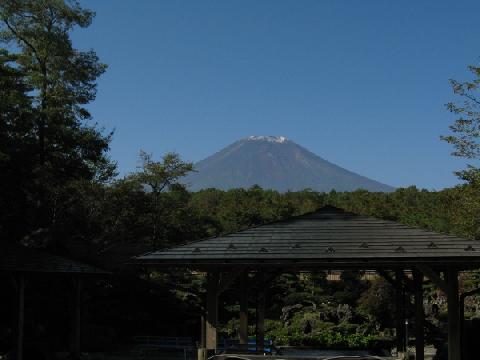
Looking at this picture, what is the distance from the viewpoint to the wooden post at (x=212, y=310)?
12.1 meters

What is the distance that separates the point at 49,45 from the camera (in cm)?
2422

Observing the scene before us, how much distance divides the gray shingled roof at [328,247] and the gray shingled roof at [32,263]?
11.8 feet

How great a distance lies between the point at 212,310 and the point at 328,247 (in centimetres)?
264

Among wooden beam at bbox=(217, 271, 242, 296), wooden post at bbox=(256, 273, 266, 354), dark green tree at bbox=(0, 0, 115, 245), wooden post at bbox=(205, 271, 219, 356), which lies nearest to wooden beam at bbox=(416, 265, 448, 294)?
wooden beam at bbox=(217, 271, 242, 296)

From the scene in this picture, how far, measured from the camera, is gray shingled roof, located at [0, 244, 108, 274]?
14.3 meters

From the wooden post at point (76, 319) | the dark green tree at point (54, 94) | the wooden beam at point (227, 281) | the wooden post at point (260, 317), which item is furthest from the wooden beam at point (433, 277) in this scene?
the dark green tree at point (54, 94)

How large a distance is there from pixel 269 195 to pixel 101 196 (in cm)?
4342

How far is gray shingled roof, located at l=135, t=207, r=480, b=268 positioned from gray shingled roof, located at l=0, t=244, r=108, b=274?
3590mm

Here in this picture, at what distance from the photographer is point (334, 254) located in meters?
11.9

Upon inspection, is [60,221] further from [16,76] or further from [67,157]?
[16,76]

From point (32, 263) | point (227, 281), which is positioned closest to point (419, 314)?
point (227, 281)

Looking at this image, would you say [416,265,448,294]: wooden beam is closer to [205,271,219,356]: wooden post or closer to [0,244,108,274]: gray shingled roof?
[205,271,219,356]: wooden post

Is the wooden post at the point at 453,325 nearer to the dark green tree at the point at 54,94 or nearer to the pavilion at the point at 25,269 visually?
the pavilion at the point at 25,269

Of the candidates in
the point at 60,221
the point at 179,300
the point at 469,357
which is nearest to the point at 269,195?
the point at 179,300
